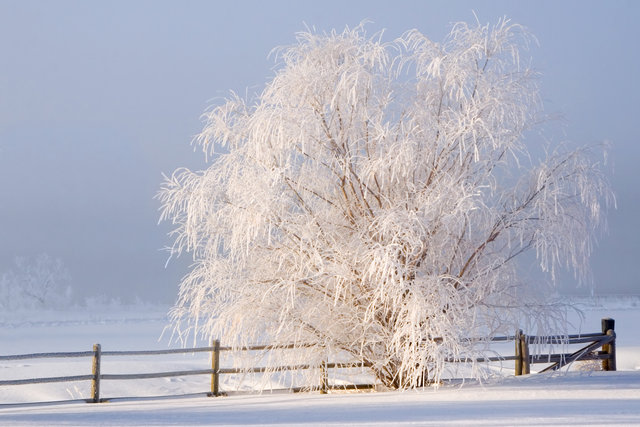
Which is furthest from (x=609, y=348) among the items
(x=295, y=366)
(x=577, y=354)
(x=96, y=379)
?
(x=96, y=379)

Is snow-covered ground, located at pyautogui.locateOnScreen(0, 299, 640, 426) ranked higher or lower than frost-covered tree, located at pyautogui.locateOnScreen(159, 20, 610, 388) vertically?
lower

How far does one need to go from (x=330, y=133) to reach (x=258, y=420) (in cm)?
481

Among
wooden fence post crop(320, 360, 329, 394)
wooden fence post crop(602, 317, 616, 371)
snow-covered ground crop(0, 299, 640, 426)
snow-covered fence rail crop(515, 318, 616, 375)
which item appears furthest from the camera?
wooden fence post crop(602, 317, 616, 371)

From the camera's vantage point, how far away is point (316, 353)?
12156 millimetres

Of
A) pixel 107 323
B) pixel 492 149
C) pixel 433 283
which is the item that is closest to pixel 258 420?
pixel 433 283

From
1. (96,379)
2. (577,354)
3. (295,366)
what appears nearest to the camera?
(96,379)

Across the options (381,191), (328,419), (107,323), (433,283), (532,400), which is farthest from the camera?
(107,323)

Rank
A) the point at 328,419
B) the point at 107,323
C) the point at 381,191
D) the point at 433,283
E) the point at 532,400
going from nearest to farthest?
the point at 328,419 < the point at 532,400 < the point at 433,283 < the point at 381,191 < the point at 107,323

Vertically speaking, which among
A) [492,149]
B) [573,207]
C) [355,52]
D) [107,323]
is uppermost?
[355,52]

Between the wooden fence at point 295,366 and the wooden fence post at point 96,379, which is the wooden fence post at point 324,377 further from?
the wooden fence post at point 96,379

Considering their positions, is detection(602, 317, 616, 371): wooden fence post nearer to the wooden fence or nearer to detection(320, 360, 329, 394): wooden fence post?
the wooden fence

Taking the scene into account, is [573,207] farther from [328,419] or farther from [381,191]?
[328,419]

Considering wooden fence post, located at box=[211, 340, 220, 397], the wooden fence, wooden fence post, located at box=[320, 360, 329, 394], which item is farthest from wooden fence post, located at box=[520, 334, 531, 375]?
wooden fence post, located at box=[211, 340, 220, 397]

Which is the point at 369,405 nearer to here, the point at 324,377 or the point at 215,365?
the point at 324,377
